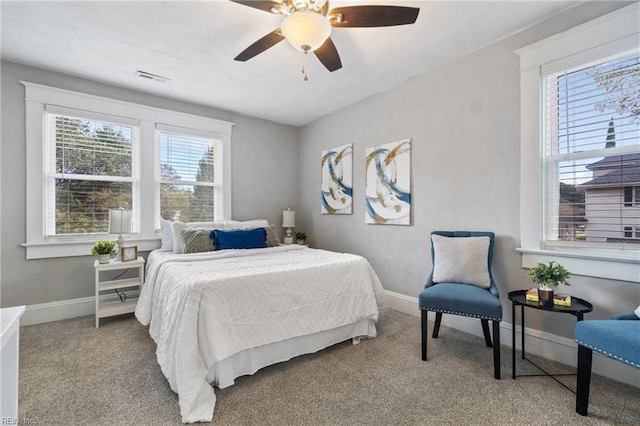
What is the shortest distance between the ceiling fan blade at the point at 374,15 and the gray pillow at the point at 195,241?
2442 mm

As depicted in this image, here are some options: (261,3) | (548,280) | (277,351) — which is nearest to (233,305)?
(277,351)

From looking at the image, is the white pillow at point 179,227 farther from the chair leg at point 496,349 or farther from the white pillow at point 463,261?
the chair leg at point 496,349

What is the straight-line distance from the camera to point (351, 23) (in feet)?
6.02

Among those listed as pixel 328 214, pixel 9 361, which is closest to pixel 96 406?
pixel 9 361

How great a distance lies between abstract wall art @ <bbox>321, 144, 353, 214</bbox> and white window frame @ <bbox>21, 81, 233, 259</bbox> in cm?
142

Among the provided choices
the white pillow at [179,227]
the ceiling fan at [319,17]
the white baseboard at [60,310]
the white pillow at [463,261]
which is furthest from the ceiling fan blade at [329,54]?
the white baseboard at [60,310]

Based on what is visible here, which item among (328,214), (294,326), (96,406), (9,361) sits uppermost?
(328,214)

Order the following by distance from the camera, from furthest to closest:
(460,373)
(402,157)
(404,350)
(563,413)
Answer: (402,157) → (404,350) → (460,373) → (563,413)

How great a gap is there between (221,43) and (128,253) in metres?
2.34

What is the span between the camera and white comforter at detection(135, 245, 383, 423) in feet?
5.62

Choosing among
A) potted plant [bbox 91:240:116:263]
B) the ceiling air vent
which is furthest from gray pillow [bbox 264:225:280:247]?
the ceiling air vent

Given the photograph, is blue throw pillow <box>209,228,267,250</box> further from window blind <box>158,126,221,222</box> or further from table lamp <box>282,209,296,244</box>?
table lamp <box>282,209,296,244</box>

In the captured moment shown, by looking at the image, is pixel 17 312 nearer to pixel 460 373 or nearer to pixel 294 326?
pixel 294 326

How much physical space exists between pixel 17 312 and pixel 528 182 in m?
3.08
